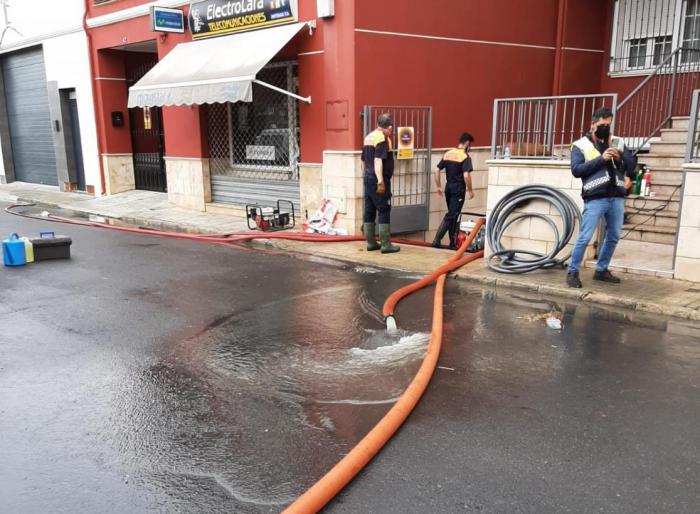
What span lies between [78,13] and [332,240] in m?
12.2

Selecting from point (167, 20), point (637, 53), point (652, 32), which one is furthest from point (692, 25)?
point (167, 20)

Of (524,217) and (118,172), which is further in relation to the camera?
(118,172)

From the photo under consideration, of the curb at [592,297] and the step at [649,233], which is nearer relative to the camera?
the curb at [592,297]

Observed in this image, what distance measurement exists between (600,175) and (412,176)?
4.71m

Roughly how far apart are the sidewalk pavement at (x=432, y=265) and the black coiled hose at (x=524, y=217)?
15 centimetres

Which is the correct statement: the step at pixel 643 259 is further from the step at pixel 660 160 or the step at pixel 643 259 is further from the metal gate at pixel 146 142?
the metal gate at pixel 146 142

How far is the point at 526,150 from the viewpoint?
27.2ft

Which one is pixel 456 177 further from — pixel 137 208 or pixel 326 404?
pixel 137 208

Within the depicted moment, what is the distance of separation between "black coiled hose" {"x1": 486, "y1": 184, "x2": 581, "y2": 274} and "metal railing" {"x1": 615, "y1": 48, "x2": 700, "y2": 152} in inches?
178

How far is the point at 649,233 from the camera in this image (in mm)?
9031

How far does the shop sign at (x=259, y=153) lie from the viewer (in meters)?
13.1

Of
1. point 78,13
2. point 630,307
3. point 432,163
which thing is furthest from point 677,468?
point 78,13

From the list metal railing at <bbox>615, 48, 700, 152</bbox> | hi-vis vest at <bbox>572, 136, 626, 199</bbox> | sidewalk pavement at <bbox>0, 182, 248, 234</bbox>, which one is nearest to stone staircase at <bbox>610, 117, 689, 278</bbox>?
metal railing at <bbox>615, 48, 700, 152</bbox>

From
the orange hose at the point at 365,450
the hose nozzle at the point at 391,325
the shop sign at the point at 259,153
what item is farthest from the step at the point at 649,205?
the shop sign at the point at 259,153
